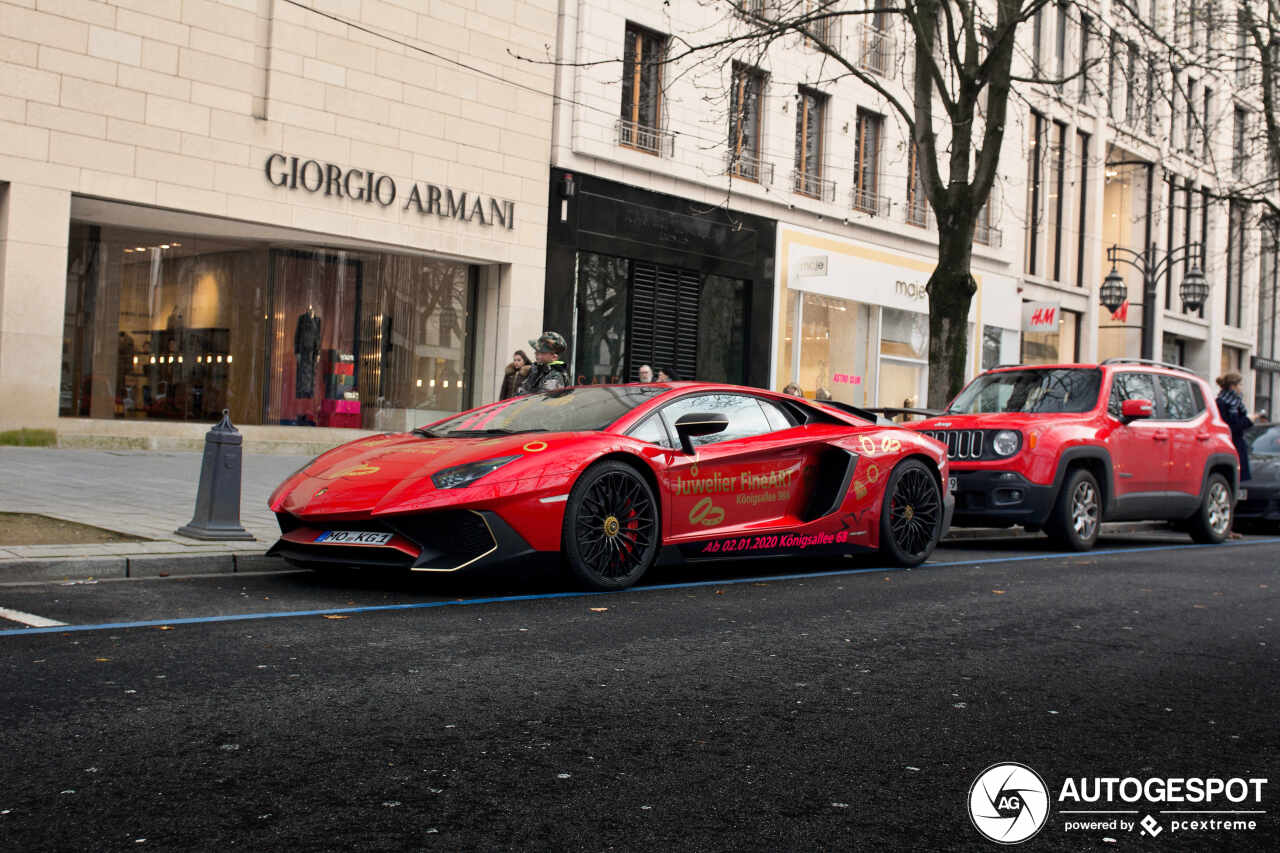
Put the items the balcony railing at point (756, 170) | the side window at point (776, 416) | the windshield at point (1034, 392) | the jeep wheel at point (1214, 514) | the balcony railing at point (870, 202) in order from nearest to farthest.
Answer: the side window at point (776, 416) → the windshield at point (1034, 392) → the jeep wheel at point (1214, 514) → the balcony railing at point (756, 170) → the balcony railing at point (870, 202)

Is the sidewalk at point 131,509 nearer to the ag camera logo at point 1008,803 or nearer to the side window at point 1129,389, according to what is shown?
the side window at point 1129,389

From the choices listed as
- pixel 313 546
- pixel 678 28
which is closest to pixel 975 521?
pixel 313 546

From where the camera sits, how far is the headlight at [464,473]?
6848 mm

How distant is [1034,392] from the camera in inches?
492

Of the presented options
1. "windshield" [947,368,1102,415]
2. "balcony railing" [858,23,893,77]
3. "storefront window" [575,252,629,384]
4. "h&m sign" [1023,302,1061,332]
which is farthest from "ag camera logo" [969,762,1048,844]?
"h&m sign" [1023,302,1061,332]

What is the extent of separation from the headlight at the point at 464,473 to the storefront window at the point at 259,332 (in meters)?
12.2

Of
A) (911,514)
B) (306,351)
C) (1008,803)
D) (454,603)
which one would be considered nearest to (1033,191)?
(306,351)

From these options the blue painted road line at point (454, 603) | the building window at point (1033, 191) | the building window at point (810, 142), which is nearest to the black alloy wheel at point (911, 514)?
the blue painted road line at point (454, 603)

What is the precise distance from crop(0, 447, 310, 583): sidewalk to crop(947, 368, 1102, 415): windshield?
684cm

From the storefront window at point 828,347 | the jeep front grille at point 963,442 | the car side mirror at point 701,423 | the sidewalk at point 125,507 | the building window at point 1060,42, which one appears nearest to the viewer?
the sidewalk at point 125,507

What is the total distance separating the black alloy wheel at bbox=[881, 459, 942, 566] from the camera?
30.4 feet

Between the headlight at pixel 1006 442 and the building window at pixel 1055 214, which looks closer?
the headlight at pixel 1006 442

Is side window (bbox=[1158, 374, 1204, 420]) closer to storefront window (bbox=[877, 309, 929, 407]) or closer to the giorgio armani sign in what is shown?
the giorgio armani sign

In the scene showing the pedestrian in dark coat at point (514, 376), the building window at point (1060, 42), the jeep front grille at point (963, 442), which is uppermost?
the building window at point (1060, 42)
